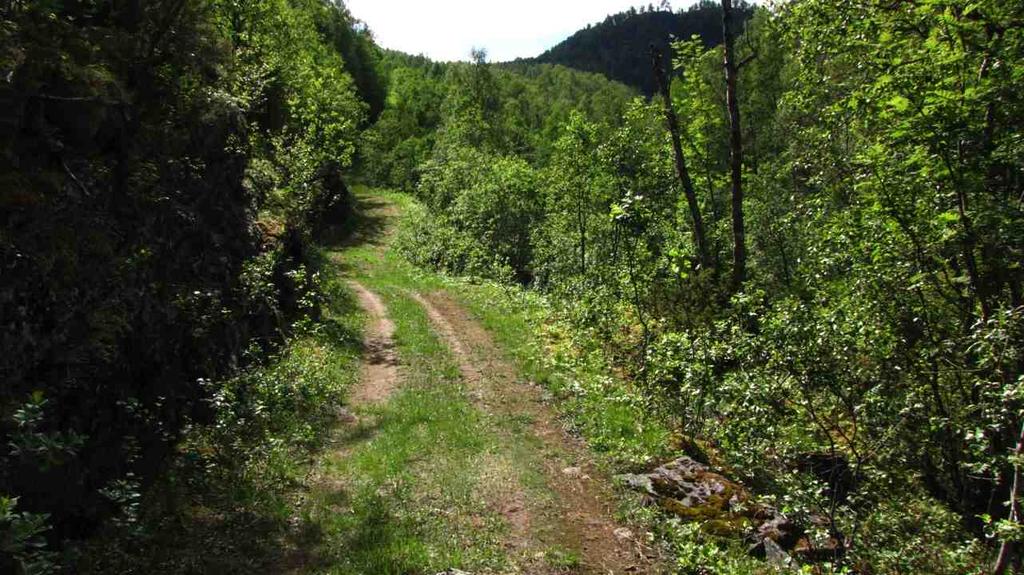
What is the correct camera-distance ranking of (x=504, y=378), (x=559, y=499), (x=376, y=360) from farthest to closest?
Result: 1. (x=376, y=360)
2. (x=504, y=378)
3. (x=559, y=499)

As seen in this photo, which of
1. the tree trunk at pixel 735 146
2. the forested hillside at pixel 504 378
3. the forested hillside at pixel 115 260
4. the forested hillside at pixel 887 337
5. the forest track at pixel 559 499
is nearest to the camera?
the forested hillside at pixel 115 260

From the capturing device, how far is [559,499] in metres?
10.7

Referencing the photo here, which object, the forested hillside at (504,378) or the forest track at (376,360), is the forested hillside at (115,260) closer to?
the forested hillside at (504,378)

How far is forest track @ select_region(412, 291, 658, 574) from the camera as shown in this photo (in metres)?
9.20

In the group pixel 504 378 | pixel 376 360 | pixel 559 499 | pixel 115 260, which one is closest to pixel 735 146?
pixel 504 378

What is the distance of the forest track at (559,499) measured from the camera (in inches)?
362

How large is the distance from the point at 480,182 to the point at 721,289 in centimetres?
2556

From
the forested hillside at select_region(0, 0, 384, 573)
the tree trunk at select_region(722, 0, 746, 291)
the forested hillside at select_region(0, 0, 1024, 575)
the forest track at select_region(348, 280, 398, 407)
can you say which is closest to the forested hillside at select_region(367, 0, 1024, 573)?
the forested hillside at select_region(0, 0, 1024, 575)

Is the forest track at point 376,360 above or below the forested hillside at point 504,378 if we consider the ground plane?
below

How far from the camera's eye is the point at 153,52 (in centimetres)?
1123

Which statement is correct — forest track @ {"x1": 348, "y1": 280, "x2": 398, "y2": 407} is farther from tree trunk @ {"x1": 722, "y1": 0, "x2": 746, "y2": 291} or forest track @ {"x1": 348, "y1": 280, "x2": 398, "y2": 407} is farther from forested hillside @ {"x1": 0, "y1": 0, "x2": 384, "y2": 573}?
tree trunk @ {"x1": 722, "y1": 0, "x2": 746, "y2": 291}

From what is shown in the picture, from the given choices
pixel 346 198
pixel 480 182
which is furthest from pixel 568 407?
pixel 346 198

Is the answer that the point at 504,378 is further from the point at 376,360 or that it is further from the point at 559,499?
the point at 559,499

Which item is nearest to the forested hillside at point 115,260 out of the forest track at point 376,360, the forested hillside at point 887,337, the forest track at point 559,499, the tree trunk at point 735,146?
the forest track at point 376,360
